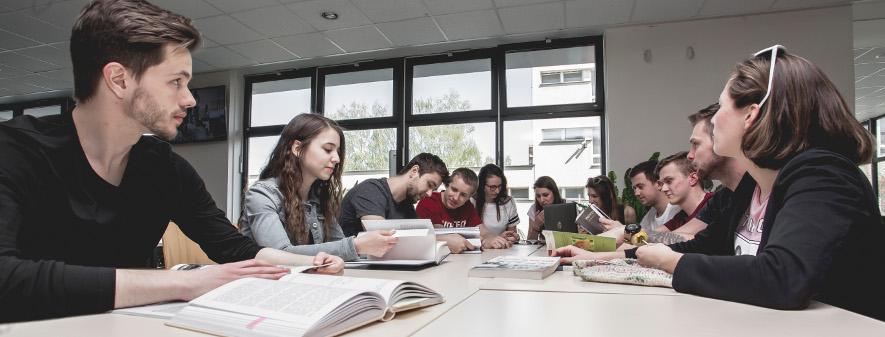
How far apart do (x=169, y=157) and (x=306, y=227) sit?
73cm

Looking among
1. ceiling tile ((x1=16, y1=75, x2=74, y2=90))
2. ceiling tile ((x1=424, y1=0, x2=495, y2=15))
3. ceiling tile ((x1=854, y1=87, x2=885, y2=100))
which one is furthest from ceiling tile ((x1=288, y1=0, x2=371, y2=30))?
ceiling tile ((x1=854, y1=87, x2=885, y2=100))

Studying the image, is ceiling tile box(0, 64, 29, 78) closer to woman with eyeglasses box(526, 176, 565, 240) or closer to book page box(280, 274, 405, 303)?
woman with eyeglasses box(526, 176, 565, 240)

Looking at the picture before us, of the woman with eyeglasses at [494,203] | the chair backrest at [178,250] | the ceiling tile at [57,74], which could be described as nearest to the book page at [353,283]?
the chair backrest at [178,250]

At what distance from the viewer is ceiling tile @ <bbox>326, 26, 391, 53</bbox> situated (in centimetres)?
481

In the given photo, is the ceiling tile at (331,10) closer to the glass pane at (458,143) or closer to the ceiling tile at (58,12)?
the glass pane at (458,143)

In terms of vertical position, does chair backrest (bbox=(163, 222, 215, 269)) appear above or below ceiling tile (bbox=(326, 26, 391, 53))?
below

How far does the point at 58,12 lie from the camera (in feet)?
13.7

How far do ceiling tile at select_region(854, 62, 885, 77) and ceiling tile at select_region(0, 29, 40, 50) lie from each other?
897 centimetres

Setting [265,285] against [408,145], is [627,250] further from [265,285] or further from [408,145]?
Result: [408,145]

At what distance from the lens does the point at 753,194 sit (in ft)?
4.33

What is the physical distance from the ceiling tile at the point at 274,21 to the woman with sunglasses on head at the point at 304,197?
276cm

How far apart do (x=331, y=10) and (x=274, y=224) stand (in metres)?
3.13

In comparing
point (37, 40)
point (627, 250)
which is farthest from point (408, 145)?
point (627, 250)

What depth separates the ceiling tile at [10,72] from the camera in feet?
18.0
